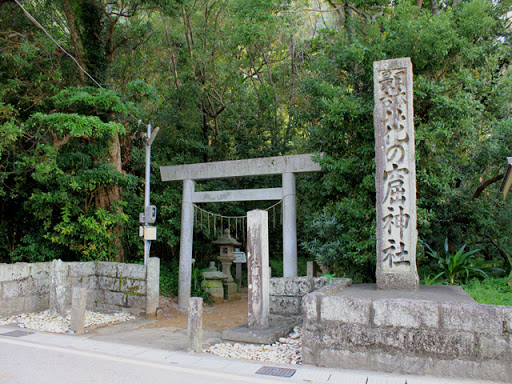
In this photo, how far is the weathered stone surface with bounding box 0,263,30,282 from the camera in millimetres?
8602

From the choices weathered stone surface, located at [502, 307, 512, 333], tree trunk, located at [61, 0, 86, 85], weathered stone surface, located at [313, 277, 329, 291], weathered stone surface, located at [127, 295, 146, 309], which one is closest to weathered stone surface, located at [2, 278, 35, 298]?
weathered stone surface, located at [127, 295, 146, 309]

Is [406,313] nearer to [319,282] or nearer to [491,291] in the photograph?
[491,291]

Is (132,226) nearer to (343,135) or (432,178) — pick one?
(343,135)

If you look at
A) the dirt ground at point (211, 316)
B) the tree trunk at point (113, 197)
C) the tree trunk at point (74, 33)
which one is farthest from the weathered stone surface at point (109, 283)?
the tree trunk at point (74, 33)

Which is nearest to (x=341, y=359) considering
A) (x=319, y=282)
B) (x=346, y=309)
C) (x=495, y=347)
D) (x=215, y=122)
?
(x=346, y=309)

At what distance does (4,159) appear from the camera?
1105 centimetres

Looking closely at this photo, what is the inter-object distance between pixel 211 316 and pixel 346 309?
7757 mm

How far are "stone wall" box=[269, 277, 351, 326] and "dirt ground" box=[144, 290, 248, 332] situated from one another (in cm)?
236

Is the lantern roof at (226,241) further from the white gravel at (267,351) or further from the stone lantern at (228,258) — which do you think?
the white gravel at (267,351)

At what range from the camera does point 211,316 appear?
1223 centimetres

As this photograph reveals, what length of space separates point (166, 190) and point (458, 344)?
10920mm

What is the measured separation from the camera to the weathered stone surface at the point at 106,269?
1032 centimetres

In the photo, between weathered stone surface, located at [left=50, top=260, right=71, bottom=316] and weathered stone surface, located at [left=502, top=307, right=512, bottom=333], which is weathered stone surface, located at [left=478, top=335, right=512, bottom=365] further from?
weathered stone surface, located at [left=50, top=260, right=71, bottom=316]

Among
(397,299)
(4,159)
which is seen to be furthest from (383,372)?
(4,159)
